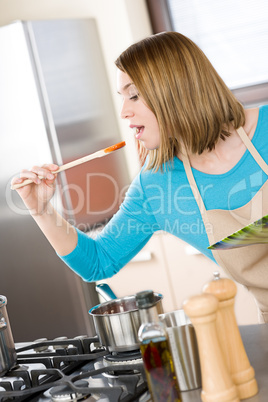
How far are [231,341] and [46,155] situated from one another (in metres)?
1.89

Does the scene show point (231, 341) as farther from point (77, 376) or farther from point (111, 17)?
point (111, 17)

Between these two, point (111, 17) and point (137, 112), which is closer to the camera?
point (137, 112)

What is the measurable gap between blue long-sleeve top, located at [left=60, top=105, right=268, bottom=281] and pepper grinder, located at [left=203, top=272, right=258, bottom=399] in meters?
0.65

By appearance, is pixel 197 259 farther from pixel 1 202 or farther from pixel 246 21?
pixel 246 21

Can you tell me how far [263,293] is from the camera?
142 cm

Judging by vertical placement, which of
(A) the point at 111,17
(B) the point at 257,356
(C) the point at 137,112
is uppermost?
(A) the point at 111,17

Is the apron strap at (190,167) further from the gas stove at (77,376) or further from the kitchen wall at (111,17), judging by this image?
the kitchen wall at (111,17)

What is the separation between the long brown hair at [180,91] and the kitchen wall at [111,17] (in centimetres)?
153

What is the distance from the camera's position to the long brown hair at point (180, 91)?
4.64 feet

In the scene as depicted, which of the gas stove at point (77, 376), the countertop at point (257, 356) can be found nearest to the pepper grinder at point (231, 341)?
the countertop at point (257, 356)

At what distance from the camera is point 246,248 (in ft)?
4.62

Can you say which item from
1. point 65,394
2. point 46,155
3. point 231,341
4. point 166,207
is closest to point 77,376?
point 65,394

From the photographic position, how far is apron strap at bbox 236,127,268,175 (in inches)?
57.3

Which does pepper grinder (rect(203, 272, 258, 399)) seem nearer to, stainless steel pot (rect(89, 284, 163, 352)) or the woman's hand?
stainless steel pot (rect(89, 284, 163, 352))
